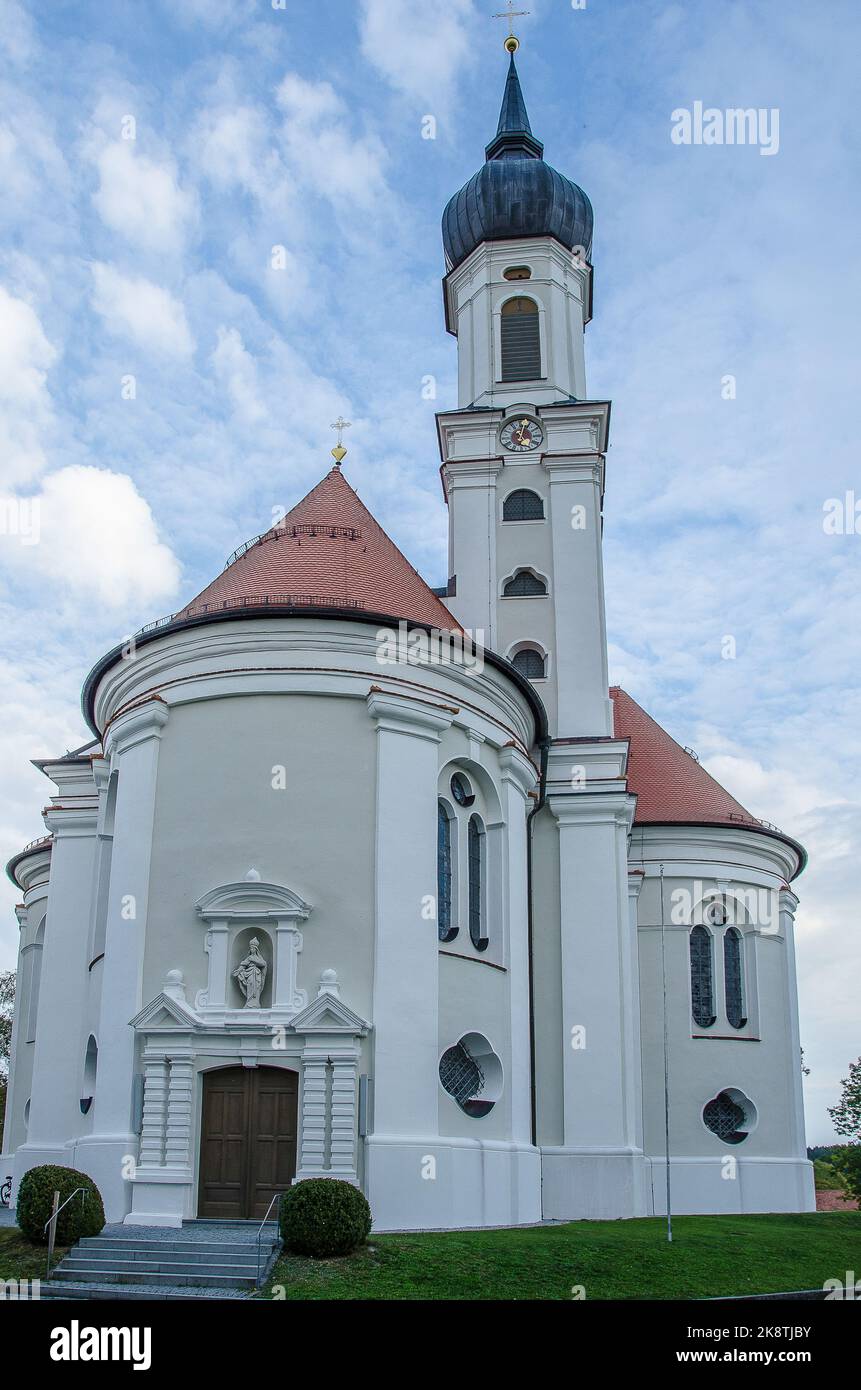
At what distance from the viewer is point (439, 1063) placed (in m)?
21.2

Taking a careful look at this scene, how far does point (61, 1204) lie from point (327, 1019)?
4741mm

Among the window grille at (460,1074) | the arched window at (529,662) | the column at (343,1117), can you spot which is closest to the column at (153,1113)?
the column at (343,1117)

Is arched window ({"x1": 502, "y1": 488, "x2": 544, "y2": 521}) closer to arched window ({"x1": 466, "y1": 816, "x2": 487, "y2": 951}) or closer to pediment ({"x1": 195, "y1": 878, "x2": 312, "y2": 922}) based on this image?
arched window ({"x1": 466, "y1": 816, "x2": 487, "y2": 951})

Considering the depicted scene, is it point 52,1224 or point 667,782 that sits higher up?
point 667,782

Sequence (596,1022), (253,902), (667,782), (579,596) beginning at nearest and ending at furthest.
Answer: (253,902) → (596,1022) → (579,596) → (667,782)

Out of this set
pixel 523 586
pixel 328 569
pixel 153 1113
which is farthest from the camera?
pixel 523 586

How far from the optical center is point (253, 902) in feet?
67.8

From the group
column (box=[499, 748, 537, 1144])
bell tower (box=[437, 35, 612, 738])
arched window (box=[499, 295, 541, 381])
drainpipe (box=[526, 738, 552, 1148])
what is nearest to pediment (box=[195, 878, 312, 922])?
column (box=[499, 748, 537, 1144])

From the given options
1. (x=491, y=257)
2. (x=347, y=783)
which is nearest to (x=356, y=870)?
(x=347, y=783)

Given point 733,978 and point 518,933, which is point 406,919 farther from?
point 733,978

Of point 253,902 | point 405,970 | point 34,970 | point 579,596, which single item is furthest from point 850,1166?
point 253,902
